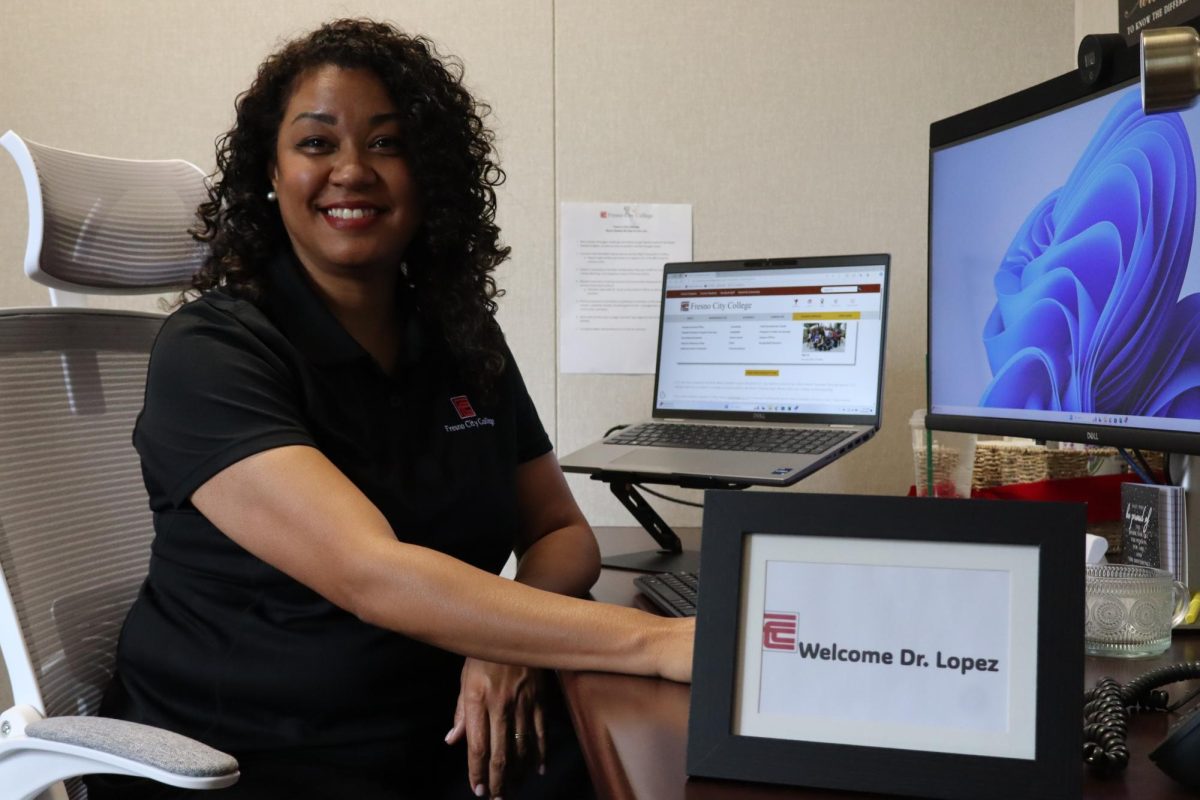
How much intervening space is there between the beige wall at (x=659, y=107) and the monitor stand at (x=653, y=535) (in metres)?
0.45

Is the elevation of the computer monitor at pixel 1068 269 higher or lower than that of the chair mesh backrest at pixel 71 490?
higher

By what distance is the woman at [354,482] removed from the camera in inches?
42.0

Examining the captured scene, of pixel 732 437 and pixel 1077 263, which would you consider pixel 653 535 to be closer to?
pixel 732 437

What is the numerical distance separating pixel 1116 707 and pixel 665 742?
30cm

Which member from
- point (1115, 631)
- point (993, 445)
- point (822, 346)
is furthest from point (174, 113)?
point (1115, 631)

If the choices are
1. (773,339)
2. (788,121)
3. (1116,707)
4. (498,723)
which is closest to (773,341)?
(773,339)

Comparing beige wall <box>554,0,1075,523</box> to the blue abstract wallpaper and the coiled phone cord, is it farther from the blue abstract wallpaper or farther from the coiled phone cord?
the coiled phone cord

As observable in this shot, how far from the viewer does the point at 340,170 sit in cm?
136

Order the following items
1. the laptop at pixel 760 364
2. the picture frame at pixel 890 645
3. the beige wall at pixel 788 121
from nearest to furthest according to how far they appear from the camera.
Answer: the picture frame at pixel 890 645
the laptop at pixel 760 364
the beige wall at pixel 788 121

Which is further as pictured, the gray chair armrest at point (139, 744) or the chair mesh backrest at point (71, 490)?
the chair mesh backrest at point (71, 490)

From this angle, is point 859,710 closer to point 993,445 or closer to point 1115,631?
point 1115,631

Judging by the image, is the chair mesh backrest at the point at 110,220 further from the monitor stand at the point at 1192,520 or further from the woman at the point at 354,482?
the monitor stand at the point at 1192,520

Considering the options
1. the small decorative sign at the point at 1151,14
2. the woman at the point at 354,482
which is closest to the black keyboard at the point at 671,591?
the woman at the point at 354,482

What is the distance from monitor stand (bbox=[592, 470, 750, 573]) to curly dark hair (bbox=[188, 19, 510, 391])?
0.84 feet
